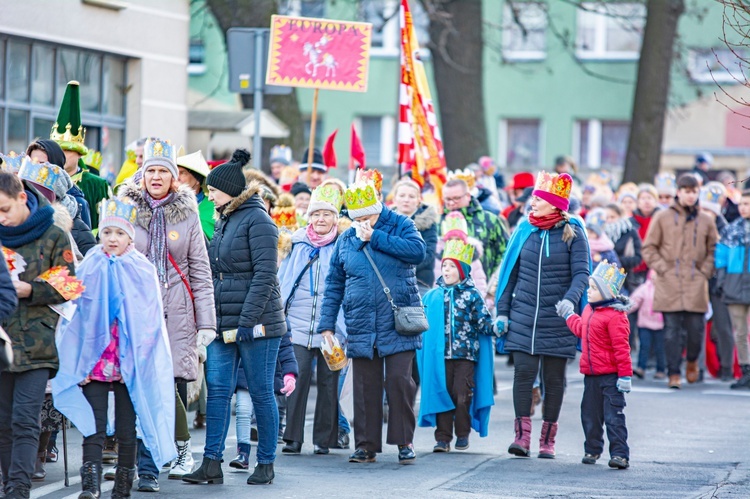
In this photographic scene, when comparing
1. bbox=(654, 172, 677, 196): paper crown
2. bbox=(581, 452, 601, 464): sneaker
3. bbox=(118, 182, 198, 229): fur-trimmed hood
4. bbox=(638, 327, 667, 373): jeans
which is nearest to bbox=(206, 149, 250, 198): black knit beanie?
bbox=(118, 182, 198, 229): fur-trimmed hood

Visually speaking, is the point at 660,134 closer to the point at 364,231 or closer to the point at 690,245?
the point at 690,245

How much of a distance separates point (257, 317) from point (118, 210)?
118 centimetres

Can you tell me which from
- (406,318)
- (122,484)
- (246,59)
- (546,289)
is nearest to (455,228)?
(546,289)

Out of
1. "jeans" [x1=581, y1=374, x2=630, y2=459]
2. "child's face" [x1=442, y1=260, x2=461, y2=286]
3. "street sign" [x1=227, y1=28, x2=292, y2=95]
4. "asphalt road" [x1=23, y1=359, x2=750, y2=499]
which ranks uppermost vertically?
"street sign" [x1=227, y1=28, x2=292, y2=95]

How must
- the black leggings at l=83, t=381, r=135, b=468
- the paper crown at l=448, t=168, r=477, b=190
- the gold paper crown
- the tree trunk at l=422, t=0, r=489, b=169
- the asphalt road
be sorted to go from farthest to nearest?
the tree trunk at l=422, t=0, r=489, b=169 < the paper crown at l=448, t=168, r=477, b=190 < the gold paper crown < the asphalt road < the black leggings at l=83, t=381, r=135, b=468

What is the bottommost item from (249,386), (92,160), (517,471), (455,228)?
(517,471)

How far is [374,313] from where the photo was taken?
10.0 meters

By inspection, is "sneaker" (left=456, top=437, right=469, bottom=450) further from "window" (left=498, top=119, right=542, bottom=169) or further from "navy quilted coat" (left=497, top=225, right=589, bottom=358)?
"window" (left=498, top=119, right=542, bottom=169)

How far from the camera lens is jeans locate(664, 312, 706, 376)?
15750 mm

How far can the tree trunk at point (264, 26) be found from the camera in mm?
22562

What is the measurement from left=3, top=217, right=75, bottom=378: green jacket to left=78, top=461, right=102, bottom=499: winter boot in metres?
0.57

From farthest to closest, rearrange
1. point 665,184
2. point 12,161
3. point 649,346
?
point 665,184 < point 649,346 < point 12,161

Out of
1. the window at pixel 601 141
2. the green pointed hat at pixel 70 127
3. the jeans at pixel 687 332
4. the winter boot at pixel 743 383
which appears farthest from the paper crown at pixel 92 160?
the window at pixel 601 141

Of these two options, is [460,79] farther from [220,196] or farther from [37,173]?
[37,173]
